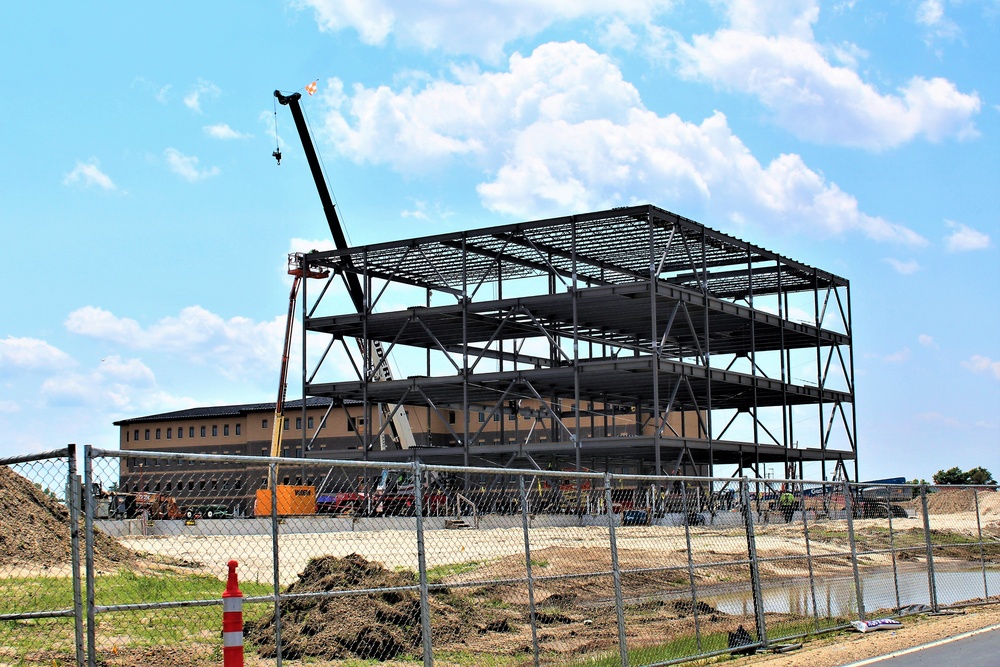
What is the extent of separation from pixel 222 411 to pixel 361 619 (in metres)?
83.2

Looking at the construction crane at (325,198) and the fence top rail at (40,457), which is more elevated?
the construction crane at (325,198)

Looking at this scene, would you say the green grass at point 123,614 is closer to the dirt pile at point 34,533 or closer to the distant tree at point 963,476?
the dirt pile at point 34,533

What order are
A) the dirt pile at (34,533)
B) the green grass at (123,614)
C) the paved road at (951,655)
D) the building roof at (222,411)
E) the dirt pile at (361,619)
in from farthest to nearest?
1. the building roof at (222,411)
2. the dirt pile at (34,533)
3. the green grass at (123,614)
4. the dirt pile at (361,619)
5. the paved road at (951,655)

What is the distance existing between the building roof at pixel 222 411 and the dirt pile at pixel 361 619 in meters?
68.5

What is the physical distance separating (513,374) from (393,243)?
24.6ft

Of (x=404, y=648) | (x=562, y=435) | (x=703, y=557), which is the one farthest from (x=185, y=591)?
(x=562, y=435)

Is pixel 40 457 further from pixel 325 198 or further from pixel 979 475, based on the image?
pixel 979 475

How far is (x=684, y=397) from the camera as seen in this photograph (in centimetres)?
5503

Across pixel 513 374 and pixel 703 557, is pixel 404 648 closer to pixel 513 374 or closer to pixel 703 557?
pixel 703 557

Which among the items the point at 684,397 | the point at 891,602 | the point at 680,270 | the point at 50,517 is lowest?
the point at 891,602

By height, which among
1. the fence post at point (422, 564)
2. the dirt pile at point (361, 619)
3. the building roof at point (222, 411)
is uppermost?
the building roof at point (222, 411)

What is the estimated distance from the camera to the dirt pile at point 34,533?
17.4 metres

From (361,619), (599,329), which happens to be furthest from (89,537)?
(599,329)

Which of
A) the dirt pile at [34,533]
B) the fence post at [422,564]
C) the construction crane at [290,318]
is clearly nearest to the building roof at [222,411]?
the construction crane at [290,318]
